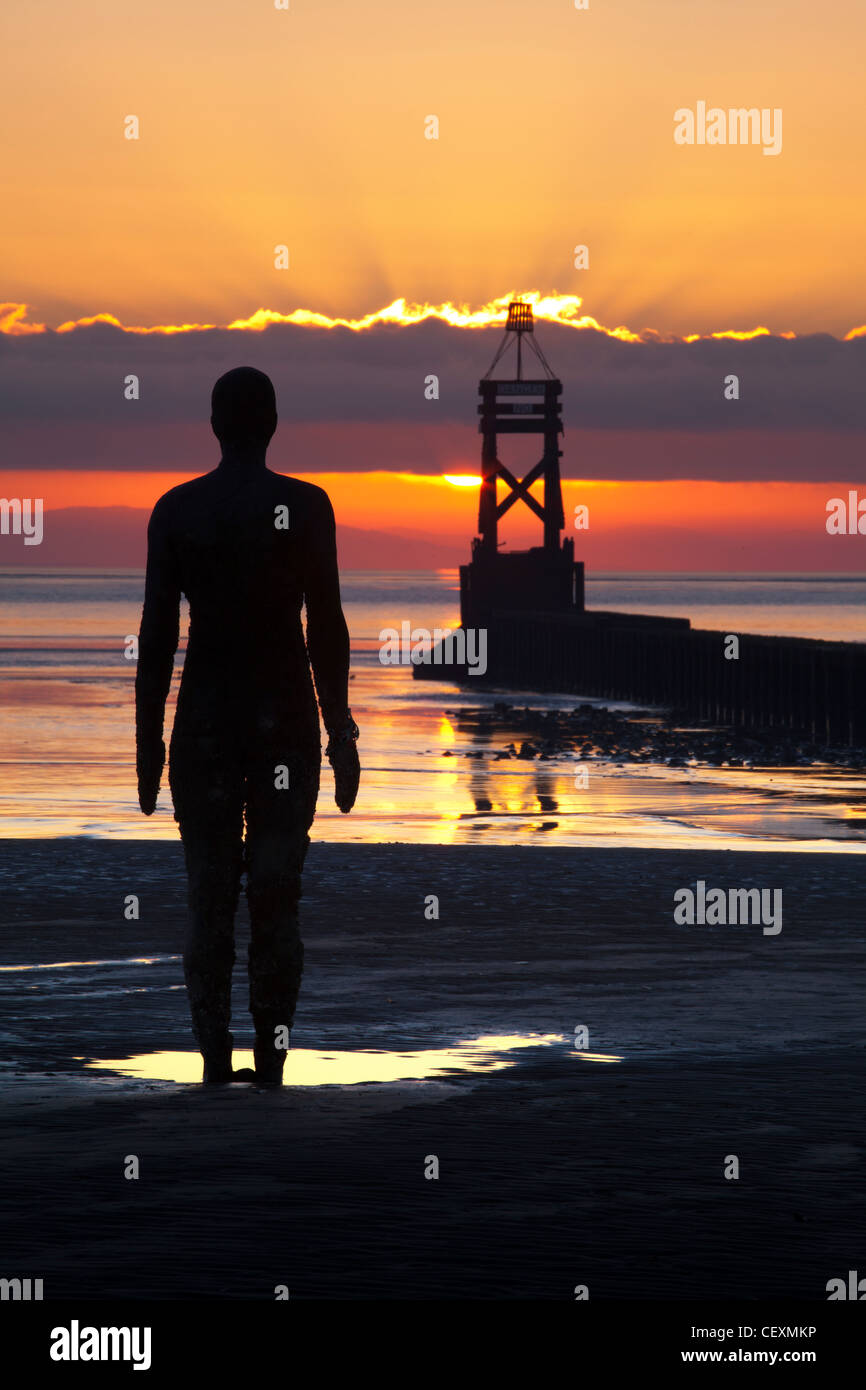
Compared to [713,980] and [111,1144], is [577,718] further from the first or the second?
[111,1144]

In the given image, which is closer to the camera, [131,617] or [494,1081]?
[494,1081]

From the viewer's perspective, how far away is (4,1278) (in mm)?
4301

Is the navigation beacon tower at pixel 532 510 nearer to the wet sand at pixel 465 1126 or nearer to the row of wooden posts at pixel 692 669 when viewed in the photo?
the row of wooden posts at pixel 692 669

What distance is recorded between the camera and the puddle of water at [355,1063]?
669 centimetres

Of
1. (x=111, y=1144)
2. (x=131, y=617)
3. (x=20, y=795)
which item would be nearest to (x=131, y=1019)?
(x=111, y=1144)

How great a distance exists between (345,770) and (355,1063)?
111 centimetres

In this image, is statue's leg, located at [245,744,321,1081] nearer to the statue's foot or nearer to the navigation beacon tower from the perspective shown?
the statue's foot

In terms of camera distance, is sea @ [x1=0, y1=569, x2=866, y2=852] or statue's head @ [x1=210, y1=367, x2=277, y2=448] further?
sea @ [x1=0, y1=569, x2=866, y2=852]

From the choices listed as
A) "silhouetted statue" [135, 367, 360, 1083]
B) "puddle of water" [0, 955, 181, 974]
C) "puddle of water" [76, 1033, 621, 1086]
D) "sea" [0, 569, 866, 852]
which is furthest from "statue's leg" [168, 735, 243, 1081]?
"sea" [0, 569, 866, 852]

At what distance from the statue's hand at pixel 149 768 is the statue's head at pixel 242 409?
102 cm

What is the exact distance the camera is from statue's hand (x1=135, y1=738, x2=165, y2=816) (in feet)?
21.2

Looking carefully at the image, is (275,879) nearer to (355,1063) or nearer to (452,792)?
(355,1063)

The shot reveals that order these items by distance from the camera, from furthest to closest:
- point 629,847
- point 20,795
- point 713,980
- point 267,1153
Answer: point 20,795, point 629,847, point 713,980, point 267,1153
